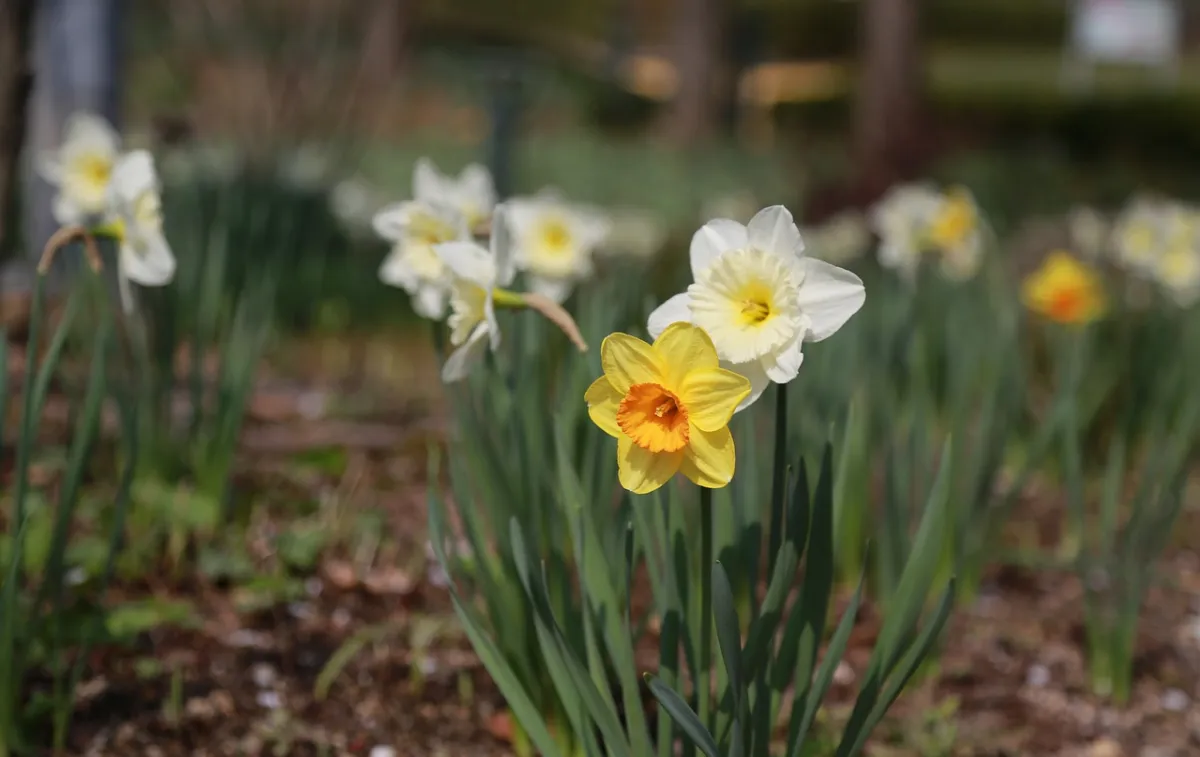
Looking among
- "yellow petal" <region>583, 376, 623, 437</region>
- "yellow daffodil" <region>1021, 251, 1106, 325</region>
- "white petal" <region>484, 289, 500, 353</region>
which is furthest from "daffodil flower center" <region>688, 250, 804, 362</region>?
Answer: "yellow daffodil" <region>1021, 251, 1106, 325</region>

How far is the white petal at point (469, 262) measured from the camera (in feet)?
4.37

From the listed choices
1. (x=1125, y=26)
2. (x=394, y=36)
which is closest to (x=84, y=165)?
(x=394, y=36)

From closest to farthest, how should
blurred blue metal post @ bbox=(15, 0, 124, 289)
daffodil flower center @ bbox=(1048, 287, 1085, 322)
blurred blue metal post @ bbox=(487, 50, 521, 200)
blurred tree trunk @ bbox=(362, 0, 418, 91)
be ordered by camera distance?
daffodil flower center @ bbox=(1048, 287, 1085, 322) < blurred blue metal post @ bbox=(15, 0, 124, 289) < blurred blue metal post @ bbox=(487, 50, 521, 200) < blurred tree trunk @ bbox=(362, 0, 418, 91)

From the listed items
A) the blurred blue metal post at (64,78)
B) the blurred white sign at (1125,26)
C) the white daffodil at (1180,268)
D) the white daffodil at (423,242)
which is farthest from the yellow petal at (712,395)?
the blurred white sign at (1125,26)

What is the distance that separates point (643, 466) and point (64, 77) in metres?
2.99

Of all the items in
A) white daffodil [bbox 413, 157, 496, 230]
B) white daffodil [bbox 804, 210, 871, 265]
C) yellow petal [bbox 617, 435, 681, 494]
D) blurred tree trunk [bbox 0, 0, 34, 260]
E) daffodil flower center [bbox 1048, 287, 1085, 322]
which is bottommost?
yellow petal [bbox 617, 435, 681, 494]

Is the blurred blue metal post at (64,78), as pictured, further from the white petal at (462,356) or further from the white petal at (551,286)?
the white petal at (462,356)

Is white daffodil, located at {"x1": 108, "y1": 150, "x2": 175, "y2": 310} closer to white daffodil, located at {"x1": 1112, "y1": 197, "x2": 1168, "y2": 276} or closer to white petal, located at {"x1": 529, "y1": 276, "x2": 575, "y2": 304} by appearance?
white petal, located at {"x1": 529, "y1": 276, "x2": 575, "y2": 304}

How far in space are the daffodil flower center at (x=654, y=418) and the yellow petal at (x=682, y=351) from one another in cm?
2

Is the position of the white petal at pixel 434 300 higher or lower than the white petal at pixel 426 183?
lower

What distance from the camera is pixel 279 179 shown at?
4.70 m

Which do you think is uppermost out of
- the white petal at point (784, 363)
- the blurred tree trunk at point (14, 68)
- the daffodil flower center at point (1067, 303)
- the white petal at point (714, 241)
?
the blurred tree trunk at point (14, 68)

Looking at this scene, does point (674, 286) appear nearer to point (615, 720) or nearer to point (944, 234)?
point (944, 234)

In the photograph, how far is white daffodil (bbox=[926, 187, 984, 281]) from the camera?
267 cm
